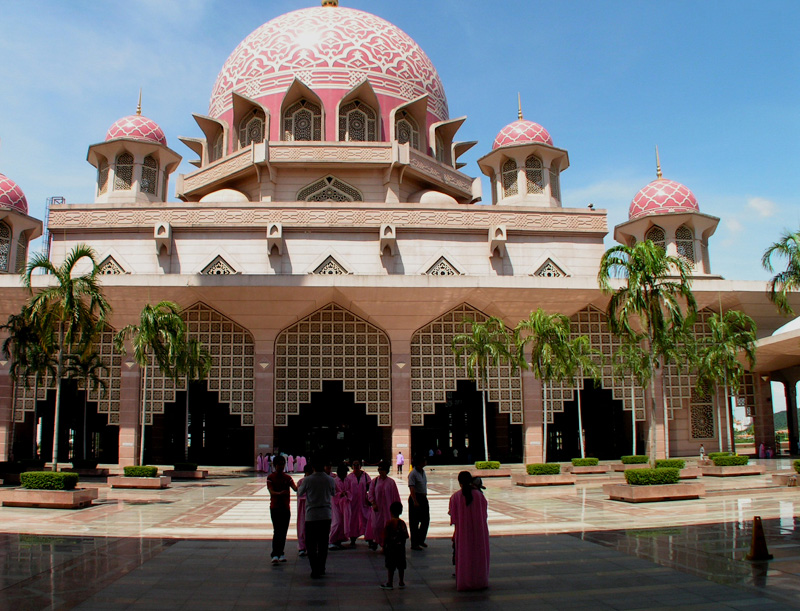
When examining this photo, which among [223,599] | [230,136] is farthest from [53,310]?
[230,136]

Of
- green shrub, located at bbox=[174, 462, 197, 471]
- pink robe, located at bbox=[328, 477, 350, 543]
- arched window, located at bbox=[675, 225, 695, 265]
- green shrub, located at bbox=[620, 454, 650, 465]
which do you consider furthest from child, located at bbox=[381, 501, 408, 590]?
arched window, located at bbox=[675, 225, 695, 265]

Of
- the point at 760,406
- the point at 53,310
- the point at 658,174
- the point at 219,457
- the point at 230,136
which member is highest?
the point at 230,136

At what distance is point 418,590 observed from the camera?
22.9 feet

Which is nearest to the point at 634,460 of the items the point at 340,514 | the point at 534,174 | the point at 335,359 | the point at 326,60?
the point at 335,359

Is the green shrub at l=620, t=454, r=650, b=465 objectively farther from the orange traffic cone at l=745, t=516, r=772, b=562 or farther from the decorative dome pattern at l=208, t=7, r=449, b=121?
the decorative dome pattern at l=208, t=7, r=449, b=121

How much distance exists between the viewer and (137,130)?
31.7m

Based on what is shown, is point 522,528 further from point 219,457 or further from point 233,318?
point 219,457

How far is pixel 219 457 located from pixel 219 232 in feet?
35.3

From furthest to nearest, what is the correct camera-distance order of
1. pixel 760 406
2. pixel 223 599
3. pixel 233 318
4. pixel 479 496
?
pixel 760 406, pixel 233 318, pixel 479 496, pixel 223 599

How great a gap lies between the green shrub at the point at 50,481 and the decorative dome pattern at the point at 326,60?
78.3 ft

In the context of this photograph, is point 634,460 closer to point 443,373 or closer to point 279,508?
point 443,373

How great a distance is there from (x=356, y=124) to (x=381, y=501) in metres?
27.0

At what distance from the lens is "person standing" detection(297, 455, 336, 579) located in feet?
24.9

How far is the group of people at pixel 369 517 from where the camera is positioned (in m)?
6.96
